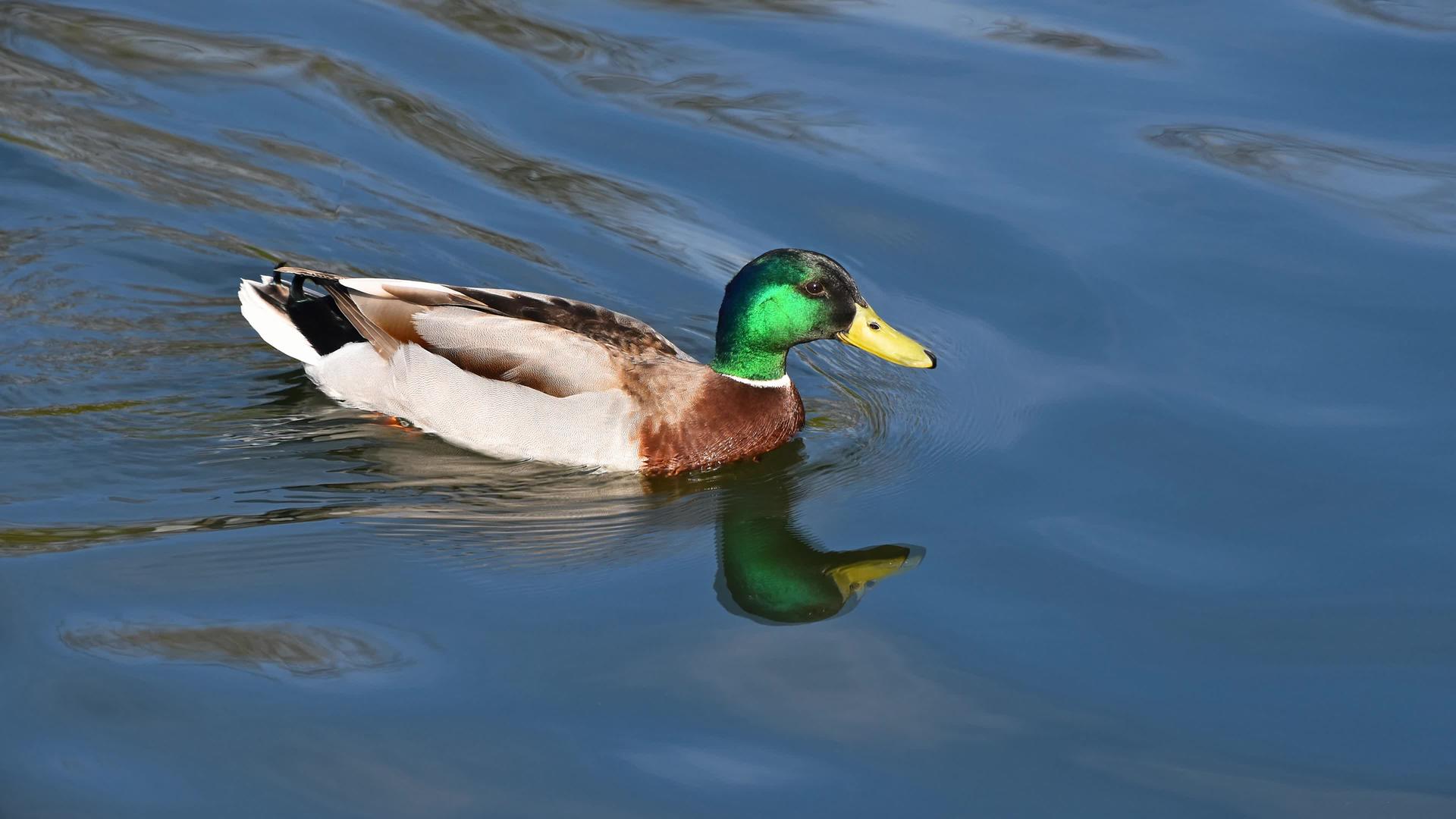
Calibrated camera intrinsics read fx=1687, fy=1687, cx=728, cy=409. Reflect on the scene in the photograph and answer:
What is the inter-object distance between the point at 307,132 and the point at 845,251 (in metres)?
3.33

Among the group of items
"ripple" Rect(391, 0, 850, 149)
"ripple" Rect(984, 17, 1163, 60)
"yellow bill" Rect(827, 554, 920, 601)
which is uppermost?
"ripple" Rect(984, 17, 1163, 60)

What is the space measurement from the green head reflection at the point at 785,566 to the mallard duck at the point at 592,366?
0.54 metres

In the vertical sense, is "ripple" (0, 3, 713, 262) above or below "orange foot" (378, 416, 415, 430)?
above

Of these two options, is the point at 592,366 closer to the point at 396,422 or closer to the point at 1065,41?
the point at 396,422

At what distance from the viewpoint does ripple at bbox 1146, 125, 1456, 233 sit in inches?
352

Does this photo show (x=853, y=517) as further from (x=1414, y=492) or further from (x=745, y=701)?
(x=1414, y=492)

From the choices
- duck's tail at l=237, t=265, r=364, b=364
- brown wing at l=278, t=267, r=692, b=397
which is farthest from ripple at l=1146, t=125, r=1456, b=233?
duck's tail at l=237, t=265, r=364, b=364

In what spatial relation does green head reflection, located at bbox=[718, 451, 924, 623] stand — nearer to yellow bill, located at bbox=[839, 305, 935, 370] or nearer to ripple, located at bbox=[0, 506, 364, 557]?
yellow bill, located at bbox=[839, 305, 935, 370]

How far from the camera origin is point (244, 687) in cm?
516

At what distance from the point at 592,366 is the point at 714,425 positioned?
0.58 metres

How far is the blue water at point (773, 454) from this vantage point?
5.07 metres

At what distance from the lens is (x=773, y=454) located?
745 centimetres

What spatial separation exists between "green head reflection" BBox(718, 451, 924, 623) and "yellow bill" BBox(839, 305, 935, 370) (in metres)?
0.81

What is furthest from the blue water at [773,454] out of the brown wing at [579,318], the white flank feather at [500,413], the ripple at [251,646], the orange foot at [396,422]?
the brown wing at [579,318]
